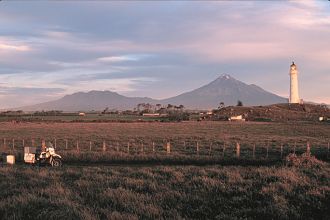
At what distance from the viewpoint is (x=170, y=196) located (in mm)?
12234

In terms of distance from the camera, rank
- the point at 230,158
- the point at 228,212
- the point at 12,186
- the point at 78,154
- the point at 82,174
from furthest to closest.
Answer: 1. the point at 78,154
2. the point at 230,158
3. the point at 82,174
4. the point at 12,186
5. the point at 228,212

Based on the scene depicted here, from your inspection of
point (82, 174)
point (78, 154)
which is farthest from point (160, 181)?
point (78, 154)

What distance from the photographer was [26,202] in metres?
11.4

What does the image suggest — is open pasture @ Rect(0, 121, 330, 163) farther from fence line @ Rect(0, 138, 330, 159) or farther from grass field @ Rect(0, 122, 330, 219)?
grass field @ Rect(0, 122, 330, 219)

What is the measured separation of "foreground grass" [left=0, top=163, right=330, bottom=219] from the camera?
10.4 metres

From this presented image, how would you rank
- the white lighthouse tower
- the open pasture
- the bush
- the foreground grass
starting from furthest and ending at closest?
the white lighthouse tower < the open pasture < the bush < the foreground grass

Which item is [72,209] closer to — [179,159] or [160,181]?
[160,181]

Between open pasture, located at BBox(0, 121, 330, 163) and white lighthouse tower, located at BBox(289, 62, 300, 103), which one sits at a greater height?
white lighthouse tower, located at BBox(289, 62, 300, 103)

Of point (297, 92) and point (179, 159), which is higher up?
point (297, 92)

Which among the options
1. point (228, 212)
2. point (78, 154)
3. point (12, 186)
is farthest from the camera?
point (78, 154)

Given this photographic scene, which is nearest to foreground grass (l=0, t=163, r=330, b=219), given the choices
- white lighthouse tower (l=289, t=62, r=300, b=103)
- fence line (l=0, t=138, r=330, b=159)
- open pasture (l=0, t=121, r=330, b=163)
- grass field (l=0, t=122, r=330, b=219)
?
grass field (l=0, t=122, r=330, b=219)

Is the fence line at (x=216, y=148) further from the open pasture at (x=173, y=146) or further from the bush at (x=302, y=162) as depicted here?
the bush at (x=302, y=162)

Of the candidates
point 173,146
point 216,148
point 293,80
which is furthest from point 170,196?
point 293,80

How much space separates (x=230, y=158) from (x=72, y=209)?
52.3 ft
